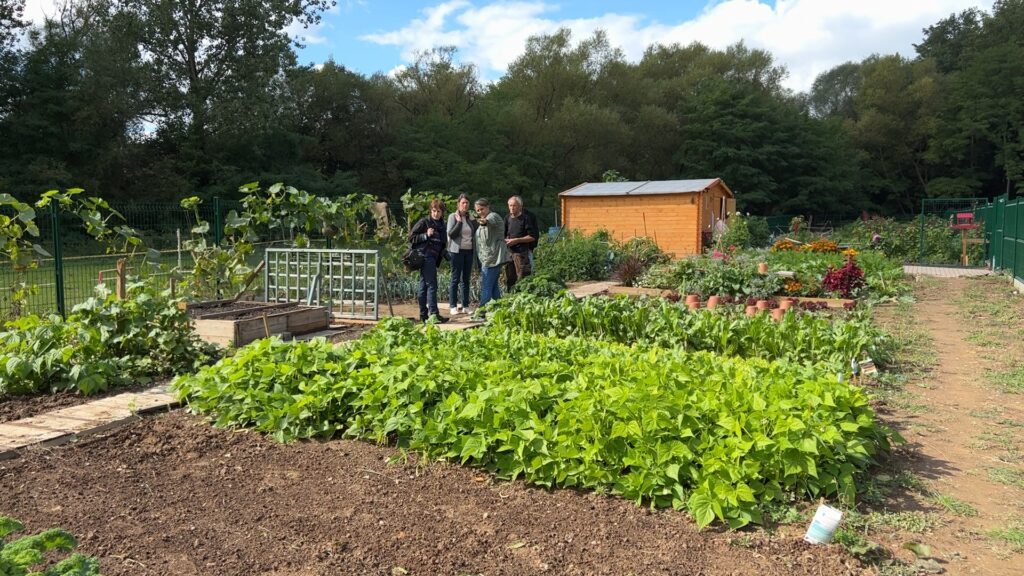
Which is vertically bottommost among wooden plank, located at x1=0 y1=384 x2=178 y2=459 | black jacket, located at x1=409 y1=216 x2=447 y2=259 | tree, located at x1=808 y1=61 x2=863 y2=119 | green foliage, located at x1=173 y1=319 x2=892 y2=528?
wooden plank, located at x1=0 y1=384 x2=178 y2=459

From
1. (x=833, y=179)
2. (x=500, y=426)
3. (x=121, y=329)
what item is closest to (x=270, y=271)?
(x=121, y=329)

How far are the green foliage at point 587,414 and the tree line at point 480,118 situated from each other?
22.6m

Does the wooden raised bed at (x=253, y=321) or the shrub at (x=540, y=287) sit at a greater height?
the shrub at (x=540, y=287)

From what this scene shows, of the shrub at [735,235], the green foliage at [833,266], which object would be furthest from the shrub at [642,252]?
the green foliage at [833,266]

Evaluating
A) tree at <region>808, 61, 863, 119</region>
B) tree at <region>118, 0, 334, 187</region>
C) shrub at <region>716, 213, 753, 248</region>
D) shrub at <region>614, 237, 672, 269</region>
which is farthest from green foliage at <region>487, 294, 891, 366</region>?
tree at <region>808, 61, 863, 119</region>

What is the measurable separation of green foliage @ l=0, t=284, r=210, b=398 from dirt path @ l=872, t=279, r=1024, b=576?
4896mm

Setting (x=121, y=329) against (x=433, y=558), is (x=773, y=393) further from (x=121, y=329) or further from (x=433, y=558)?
(x=121, y=329)

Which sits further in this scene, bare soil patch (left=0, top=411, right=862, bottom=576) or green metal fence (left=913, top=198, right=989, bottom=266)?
green metal fence (left=913, top=198, right=989, bottom=266)

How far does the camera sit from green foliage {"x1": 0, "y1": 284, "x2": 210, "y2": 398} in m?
5.11

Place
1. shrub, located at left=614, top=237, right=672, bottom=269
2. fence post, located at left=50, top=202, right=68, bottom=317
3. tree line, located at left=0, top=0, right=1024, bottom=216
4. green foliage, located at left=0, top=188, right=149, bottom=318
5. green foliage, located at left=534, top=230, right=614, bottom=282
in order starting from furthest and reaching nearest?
tree line, located at left=0, top=0, right=1024, bottom=216 < shrub, located at left=614, top=237, right=672, bottom=269 < green foliage, located at left=534, top=230, right=614, bottom=282 < fence post, located at left=50, top=202, right=68, bottom=317 < green foliage, located at left=0, top=188, right=149, bottom=318

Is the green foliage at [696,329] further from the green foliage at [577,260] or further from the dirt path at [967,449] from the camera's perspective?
the green foliage at [577,260]

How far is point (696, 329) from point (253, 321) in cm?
405

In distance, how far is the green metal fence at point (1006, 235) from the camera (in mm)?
12695

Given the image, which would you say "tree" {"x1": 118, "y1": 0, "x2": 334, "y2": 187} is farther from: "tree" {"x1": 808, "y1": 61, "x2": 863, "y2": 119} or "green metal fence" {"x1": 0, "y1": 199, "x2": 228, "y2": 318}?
"tree" {"x1": 808, "y1": 61, "x2": 863, "y2": 119}
